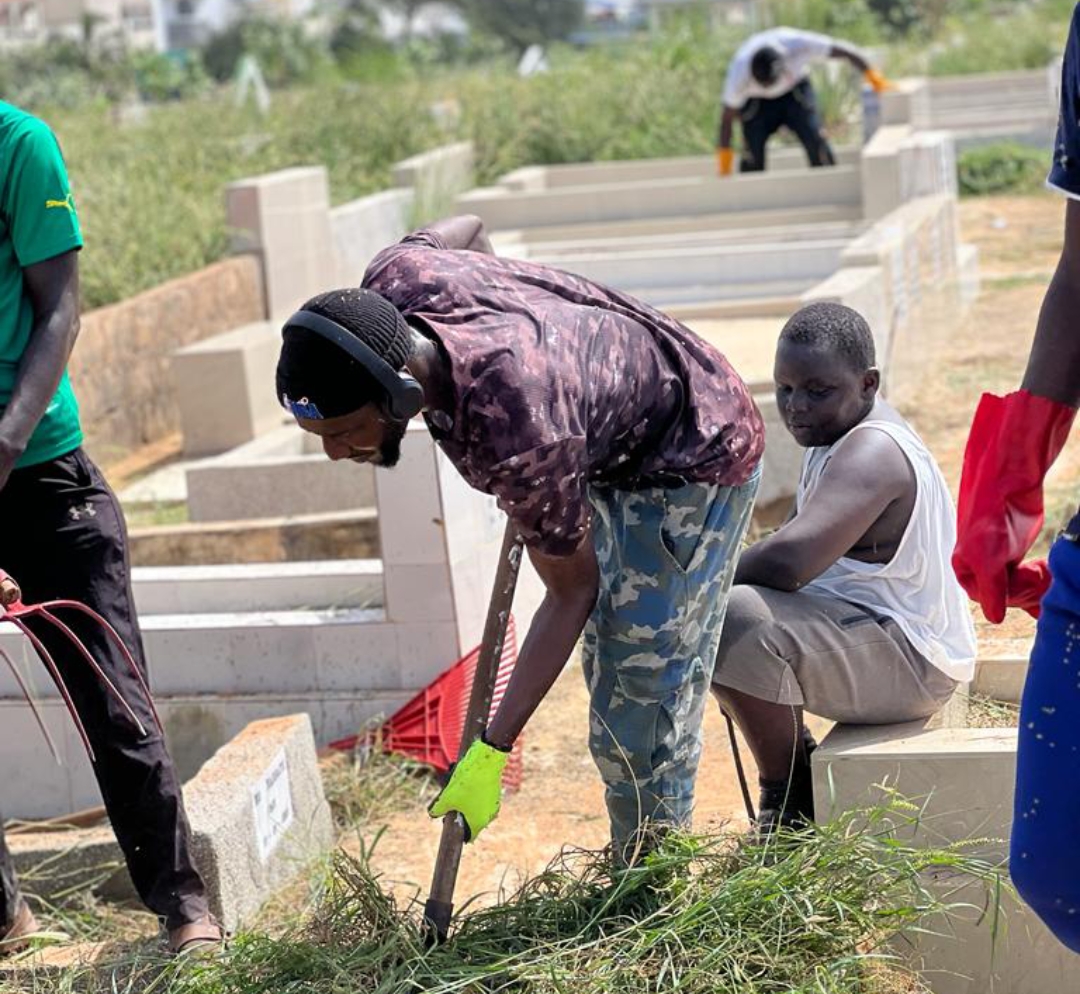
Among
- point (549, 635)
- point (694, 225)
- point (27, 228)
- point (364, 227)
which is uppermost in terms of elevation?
point (27, 228)

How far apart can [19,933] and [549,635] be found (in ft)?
5.44

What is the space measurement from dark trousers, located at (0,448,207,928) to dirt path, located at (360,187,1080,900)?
0.48 meters

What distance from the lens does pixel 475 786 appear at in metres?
3.03

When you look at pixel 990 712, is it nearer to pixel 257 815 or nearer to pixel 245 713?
pixel 257 815

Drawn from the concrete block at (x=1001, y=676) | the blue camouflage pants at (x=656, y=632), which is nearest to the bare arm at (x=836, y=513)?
the blue camouflage pants at (x=656, y=632)

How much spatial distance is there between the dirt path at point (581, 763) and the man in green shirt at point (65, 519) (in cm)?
51

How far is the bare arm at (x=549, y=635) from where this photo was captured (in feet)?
9.68

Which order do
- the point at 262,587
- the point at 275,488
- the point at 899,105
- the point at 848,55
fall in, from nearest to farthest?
the point at 262,587 < the point at 275,488 < the point at 848,55 < the point at 899,105

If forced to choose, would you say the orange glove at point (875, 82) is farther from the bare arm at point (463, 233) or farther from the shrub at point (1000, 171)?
the bare arm at point (463, 233)

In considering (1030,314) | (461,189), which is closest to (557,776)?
(1030,314)

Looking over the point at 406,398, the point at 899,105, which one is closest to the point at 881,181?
the point at 899,105

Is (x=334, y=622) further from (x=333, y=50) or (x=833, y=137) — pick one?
(x=333, y=50)

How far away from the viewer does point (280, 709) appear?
17.9ft

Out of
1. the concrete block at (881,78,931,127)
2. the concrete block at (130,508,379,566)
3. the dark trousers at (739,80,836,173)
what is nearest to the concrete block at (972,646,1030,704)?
the concrete block at (130,508,379,566)
